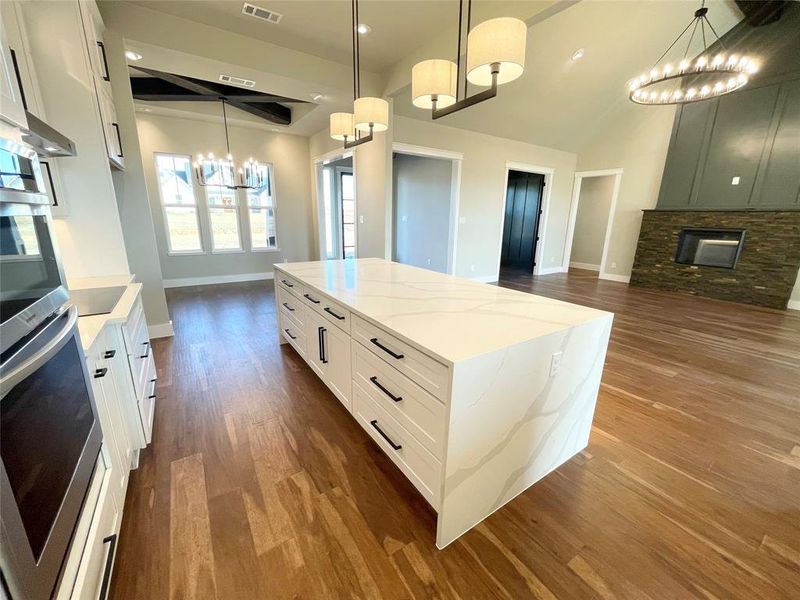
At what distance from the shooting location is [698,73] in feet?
11.5

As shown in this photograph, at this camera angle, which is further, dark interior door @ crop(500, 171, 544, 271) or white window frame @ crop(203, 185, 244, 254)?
dark interior door @ crop(500, 171, 544, 271)

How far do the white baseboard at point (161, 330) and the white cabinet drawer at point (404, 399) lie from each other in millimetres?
2926

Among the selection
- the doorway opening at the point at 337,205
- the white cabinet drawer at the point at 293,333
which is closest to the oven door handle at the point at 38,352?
the white cabinet drawer at the point at 293,333

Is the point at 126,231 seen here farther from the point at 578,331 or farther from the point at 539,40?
the point at 539,40

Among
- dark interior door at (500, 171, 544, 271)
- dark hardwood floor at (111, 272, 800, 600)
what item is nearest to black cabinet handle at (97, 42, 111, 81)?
dark hardwood floor at (111, 272, 800, 600)

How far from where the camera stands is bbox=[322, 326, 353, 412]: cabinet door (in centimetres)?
186

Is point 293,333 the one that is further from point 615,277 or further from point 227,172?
point 615,277

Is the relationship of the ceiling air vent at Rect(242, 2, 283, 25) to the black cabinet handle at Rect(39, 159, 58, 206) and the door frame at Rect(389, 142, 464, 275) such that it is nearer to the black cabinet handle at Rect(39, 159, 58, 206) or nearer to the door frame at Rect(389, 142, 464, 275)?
the black cabinet handle at Rect(39, 159, 58, 206)

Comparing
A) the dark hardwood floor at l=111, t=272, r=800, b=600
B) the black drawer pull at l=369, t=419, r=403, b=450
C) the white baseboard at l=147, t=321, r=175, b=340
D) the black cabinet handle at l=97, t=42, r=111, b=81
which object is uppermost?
the black cabinet handle at l=97, t=42, r=111, b=81

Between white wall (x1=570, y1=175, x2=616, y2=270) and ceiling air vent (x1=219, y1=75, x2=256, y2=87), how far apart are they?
755 centimetres

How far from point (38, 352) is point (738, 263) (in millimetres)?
7794

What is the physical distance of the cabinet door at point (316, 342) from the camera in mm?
2156

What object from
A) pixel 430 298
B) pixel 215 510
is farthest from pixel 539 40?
pixel 215 510

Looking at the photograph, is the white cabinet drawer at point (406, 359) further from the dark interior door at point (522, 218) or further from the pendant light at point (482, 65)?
the dark interior door at point (522, 218)
